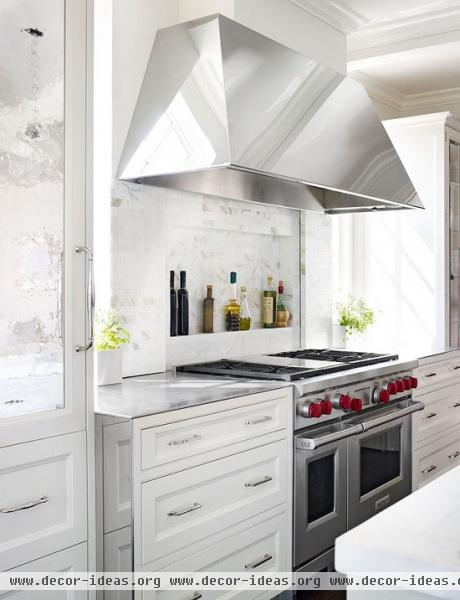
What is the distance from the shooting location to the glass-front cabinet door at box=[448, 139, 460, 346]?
464cm

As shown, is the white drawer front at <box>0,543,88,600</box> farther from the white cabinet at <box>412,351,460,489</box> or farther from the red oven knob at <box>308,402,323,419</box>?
the white cabinet at <box>412,351,460,489</box>

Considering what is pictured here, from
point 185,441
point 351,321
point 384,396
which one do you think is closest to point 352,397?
point 384,396

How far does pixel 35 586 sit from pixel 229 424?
2.72 ft

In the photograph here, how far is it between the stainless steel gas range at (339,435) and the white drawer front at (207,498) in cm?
17

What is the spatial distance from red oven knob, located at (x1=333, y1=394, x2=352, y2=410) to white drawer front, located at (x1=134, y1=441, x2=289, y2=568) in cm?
34

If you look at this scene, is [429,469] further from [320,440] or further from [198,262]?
[198,262]

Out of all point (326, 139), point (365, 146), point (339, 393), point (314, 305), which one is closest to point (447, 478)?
point (339, 393)

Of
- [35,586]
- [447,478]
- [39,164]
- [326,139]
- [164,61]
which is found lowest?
[35,586]

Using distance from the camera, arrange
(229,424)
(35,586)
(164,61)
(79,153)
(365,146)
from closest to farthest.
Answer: (35,586), (79,153), (229,424), (164,61), (365,146)

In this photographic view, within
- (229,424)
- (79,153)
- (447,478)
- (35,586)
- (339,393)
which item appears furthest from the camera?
(339,393)

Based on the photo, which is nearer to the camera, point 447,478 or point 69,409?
point 447,478

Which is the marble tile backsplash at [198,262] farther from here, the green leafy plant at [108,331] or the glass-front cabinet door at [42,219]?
the glass-front cabinet door at [42,219]

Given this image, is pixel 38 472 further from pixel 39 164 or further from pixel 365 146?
pixel 365 146

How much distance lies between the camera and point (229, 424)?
7.98 ft
